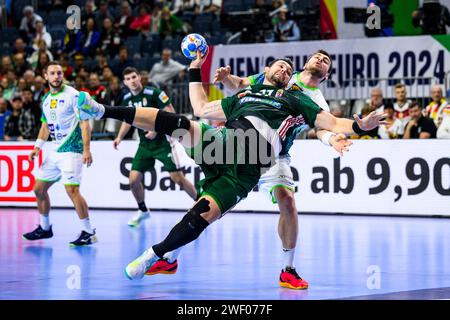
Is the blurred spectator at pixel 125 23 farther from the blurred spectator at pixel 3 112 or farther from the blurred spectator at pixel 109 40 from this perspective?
the blurred spectator at pixel 3 112

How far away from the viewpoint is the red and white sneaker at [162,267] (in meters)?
9.38

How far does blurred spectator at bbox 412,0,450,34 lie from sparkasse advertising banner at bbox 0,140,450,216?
3.18 meters

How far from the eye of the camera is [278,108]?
30.8 feet

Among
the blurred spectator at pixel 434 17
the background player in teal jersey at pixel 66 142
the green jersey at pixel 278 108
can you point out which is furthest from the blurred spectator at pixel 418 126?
the green jersey at pixel 278 108

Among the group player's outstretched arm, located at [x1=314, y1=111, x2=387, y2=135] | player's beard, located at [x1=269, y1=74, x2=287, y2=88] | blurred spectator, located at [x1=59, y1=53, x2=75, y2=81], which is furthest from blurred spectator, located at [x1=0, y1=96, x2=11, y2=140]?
player's outstretched arm, located at [x1=314, y1=111, x2=387, y2=135]

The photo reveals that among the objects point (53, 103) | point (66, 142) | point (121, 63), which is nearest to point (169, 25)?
point (121, 63)

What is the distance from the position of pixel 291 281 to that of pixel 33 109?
1418 centimetres

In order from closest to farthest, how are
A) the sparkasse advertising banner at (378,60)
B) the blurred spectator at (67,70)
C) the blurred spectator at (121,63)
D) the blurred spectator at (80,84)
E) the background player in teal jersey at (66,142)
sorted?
the background player in teal jersey at (66,142) → the sparkasse advertising banner at (378,60) → the blurred spectator at (80,84) → the blurred spectator at (121,63) → the blurred spectator at (67,70)

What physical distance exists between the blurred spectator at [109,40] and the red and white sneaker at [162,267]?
53.0 feet

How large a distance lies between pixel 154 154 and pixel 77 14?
28.2 feet

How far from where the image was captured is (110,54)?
82.7ft

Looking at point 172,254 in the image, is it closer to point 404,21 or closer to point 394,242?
point 394,242

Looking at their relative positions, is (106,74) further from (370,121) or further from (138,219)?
(370,121)

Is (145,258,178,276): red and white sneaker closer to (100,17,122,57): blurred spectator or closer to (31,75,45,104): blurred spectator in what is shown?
(31,75,45,104): blurred spectator
